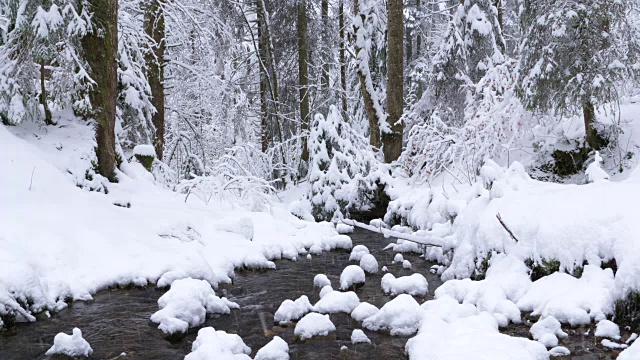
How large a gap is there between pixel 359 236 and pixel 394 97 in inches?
150

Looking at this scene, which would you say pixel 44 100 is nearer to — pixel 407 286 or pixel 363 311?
pixel 363 311

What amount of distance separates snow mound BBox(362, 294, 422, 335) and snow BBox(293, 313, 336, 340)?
38cm

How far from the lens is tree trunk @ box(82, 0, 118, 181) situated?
730 cm

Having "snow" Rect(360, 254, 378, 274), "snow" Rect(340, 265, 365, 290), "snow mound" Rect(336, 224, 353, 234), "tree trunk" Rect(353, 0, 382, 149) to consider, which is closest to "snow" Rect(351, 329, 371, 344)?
"snow" Rect(340, 265, 365, 290)

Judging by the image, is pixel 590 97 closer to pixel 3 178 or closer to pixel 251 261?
pixel 251 261

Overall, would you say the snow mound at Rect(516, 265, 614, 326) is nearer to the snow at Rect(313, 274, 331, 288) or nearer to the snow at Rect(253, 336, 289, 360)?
the snow at Rect(313, 274, 331, 288)

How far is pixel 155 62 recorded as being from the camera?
989cm

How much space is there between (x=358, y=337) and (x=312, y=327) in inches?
16.1

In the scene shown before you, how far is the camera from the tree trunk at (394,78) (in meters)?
11.2

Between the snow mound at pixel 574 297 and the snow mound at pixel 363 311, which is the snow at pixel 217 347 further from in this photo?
the snow mound at pixel 574 297

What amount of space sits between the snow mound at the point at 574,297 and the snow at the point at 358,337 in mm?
1541

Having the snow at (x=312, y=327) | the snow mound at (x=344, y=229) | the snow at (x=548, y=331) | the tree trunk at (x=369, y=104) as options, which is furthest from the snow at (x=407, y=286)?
the tree trunk at (x=369, y=104)

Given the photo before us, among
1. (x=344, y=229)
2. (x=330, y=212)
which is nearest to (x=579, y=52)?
(x=344, y=229)

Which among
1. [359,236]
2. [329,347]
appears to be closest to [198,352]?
[329,347]
